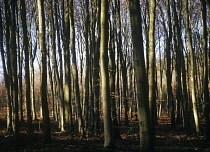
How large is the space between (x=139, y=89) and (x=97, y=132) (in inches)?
283

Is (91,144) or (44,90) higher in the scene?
(44,90)

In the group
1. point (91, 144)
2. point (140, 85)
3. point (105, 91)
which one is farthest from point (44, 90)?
point (140, 85)

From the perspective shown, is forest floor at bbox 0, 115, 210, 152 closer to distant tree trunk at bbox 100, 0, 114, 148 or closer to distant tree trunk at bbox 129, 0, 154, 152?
distant tree trunk at bbox 100, 0, 114, 148

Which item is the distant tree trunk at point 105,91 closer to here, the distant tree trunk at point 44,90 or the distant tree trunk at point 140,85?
the distant tree trunk at point 140,85

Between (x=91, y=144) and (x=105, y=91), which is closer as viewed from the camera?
(x=105, y=91)

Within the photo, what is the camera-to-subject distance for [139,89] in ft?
21.7

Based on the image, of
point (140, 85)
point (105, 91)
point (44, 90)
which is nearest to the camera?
point (140, 85)

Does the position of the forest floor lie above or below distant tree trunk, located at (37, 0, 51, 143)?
below

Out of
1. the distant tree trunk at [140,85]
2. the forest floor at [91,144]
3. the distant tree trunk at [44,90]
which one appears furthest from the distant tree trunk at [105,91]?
the distant tree trunk at [44,90]

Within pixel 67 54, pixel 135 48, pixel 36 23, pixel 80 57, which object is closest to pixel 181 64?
pixel 67 54

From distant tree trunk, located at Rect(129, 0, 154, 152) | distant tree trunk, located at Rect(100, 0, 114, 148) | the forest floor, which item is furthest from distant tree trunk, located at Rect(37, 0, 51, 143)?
distant tree trunk, located at Rect(129, 0, 154, 152)

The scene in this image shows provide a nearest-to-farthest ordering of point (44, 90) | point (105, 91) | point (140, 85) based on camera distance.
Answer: point (140, 85) → point (105, 91) → point (44, 90)

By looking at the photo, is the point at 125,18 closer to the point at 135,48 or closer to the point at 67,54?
the point at 67,54

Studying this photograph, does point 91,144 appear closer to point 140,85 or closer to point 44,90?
point 44,90
